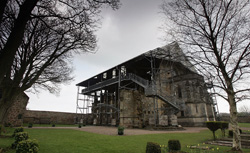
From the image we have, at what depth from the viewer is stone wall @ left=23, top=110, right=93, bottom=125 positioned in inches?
1075

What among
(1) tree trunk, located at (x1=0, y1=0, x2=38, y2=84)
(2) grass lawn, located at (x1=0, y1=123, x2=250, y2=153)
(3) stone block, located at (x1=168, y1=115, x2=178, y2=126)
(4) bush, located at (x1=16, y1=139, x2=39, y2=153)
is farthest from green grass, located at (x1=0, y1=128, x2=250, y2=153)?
(3) stone block, located at (x1=168, y1=115, x2=178, y2=126)

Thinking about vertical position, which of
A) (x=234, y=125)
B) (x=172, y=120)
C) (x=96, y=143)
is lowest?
(x=96, y=143)

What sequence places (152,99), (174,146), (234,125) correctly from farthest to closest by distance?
1. (152,99)
2. (234,125)
3. (174,146)

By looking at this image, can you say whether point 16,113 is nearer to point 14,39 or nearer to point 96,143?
point 96,143

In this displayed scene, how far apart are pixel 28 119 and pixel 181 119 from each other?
91.5 ft

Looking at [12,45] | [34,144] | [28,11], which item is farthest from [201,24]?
[34,144]

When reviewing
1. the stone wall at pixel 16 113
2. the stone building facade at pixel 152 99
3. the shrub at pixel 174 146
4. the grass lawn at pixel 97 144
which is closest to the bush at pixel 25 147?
the grass lawn at pixel 97 144

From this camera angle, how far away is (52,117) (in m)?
30.1

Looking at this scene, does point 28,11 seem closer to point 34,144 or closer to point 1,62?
point 1,62

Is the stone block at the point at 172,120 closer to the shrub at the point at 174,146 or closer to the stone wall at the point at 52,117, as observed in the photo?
the shrub at the point at 174,146

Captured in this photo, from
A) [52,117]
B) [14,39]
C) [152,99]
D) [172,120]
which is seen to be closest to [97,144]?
[14,39]

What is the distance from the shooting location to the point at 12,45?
4.50m

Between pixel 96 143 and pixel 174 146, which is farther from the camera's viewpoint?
pixel 96 143

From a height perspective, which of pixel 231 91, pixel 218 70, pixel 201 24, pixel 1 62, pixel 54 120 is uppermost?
pixel 201 24
